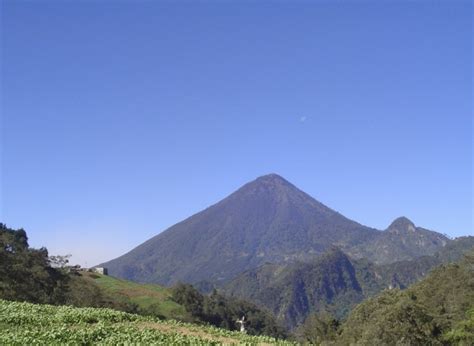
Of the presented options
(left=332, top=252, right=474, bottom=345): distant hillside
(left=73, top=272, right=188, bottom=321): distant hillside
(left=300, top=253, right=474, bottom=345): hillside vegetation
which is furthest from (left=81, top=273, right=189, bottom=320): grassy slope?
(left=332, top=252, right=474, bottom=345): distant hillside

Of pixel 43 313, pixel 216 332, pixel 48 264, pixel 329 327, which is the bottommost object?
pixel 329 327

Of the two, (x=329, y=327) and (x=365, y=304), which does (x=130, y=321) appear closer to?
(x=365, y=304)

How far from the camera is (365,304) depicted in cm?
7612

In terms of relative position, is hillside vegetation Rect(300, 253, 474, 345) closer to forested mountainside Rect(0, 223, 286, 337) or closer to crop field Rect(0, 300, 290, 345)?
forested mountainside Rect(0, 223, 286, 337)

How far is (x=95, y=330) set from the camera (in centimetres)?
1698

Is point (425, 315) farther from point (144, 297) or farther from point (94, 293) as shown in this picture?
point (144, 297)

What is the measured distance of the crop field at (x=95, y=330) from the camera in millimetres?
14898

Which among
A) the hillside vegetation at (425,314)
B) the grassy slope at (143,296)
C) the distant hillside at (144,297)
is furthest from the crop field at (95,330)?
the grassy slope at (143,296)

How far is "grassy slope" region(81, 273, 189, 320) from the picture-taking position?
116m

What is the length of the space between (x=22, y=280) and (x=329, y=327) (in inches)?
2396

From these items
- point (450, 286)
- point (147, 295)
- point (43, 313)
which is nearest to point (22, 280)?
point (43, 313)

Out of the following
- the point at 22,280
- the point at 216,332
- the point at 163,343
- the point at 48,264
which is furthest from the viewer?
the point at 48,264

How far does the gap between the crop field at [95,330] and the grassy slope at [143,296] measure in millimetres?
90401

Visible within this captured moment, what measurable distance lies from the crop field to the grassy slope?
90401 mm
